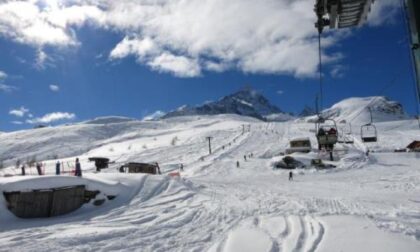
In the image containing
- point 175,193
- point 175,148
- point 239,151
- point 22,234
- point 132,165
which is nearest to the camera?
point 22,234

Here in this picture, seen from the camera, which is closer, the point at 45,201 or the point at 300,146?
the point at 45,201

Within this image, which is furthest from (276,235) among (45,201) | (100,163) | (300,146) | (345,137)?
(345,137)

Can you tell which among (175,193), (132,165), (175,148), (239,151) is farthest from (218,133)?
(175,193)

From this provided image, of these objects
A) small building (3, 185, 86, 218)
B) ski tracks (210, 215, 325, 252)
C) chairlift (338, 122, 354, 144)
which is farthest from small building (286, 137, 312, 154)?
ski tracks (210, 215, 325, 252)

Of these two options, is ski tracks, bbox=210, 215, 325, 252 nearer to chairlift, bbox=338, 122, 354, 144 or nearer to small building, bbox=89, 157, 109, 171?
small building, bbox=89, 157, 109, 171

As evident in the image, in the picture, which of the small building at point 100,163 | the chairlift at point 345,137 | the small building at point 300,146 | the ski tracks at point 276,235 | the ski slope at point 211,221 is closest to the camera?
the ski tracks at point 276,235

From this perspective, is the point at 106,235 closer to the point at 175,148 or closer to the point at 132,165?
the point at 132,165

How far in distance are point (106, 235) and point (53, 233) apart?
1750 millimetres

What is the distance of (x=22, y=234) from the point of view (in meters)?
13.1

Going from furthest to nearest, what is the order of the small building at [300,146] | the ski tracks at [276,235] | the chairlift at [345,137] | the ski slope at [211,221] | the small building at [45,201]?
the chairlift at [345,137] → the small building at [300,146] → the small building at [45,201] → the ski slope at [211,221] → the ski tracks at [276,235]

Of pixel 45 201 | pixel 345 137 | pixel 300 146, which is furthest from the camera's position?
pixel 345 137

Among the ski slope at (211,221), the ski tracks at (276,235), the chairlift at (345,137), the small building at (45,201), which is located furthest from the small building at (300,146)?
the ski tracks at (276,235)

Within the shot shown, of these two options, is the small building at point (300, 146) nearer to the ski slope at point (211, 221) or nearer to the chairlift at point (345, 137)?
the chairlift at point (345, 137)

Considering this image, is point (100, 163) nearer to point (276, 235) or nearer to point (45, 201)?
point (45, 201)
